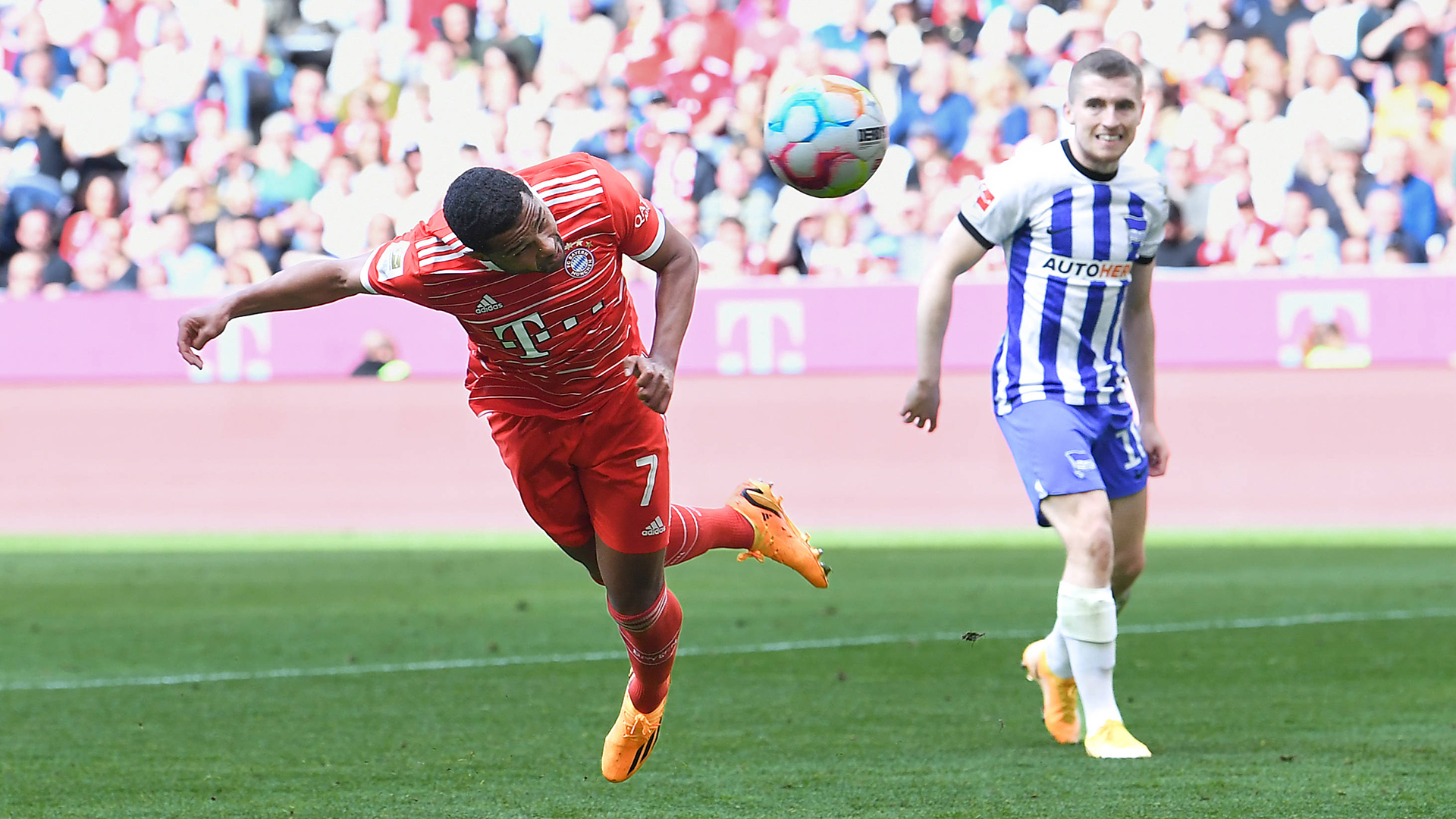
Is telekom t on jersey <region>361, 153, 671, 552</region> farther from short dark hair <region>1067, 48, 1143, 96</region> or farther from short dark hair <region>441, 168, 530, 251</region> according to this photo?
short dark hair <region>1067, 48, 1143, 96</region>

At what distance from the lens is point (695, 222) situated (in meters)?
16.5

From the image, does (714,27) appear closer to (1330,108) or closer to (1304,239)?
(1330,108)

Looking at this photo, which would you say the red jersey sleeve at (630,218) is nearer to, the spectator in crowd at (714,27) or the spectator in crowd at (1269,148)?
the spectator in crowd at (1269,148)

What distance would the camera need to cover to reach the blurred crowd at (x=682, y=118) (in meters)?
15.7

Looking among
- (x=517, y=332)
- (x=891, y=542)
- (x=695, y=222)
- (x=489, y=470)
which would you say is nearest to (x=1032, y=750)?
(x=517, y=332)

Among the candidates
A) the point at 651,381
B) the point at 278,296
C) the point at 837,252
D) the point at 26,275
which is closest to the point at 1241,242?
the point at 837,252

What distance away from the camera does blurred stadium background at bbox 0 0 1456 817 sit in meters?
8.27

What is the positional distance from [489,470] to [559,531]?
9141 mm

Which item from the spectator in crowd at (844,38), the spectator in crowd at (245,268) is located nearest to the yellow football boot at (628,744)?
the spectator in crowd at (245,268)

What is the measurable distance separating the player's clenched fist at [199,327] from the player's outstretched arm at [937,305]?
217cm

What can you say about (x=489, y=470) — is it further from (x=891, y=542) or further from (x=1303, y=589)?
(x=1303, y=589)

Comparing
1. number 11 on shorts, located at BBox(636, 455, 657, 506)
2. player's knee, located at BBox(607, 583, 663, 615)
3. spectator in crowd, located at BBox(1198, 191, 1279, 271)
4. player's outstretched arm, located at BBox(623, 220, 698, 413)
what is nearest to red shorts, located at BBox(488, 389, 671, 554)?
number 11 on shorts, located at BBox(636, 455, 657, 506)

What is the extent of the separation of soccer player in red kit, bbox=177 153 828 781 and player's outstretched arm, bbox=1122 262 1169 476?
1602 mm

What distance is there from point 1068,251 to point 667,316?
4.93ft
